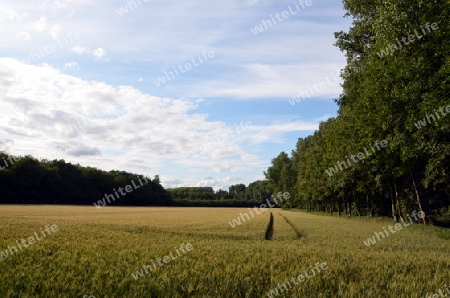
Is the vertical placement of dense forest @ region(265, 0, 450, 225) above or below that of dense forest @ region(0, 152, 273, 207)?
below

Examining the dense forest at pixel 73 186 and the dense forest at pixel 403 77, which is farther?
the dense forest at pixel 73 186

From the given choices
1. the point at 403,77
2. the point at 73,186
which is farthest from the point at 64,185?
the point at 403,77

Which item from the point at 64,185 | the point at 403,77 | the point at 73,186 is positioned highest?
the point at 64,185

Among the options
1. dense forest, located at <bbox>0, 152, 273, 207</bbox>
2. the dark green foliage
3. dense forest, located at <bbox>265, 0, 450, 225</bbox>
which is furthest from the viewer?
dense forest, located at <bbox>0, 152, 273, 207</bbox>

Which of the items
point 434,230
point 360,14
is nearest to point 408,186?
point 434,230

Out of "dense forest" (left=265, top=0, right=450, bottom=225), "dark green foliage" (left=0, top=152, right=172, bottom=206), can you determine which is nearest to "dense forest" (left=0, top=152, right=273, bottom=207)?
"dark green foliage" (left=0, top=152, right=172, bottom=206)

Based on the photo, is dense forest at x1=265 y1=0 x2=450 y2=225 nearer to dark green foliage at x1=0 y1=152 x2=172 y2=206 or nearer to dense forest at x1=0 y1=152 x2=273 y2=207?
dense forest at x1=0 y1=152 x2=273 y2=207

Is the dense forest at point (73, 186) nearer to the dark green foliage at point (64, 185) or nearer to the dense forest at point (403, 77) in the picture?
the dark green foliage at point (64, 185)

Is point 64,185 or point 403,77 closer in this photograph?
point 403,77

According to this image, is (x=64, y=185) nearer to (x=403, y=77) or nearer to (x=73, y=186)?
(x=73, y=186)

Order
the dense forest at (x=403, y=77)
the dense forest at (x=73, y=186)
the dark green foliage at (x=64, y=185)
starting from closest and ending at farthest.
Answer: the dense forest at (x=403, y=77) < the dark green foliage at (x=64, y=185) < the dense forest at (x=73, y=186)

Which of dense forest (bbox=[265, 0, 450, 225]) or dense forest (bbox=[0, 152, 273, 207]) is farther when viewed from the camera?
dense forest (bbox=[0, 152, 273, 207])

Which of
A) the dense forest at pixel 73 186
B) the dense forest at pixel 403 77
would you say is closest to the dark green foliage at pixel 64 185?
the dense forest at pixel 73 186

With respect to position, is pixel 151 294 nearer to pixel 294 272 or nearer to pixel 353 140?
pixel 294 272
